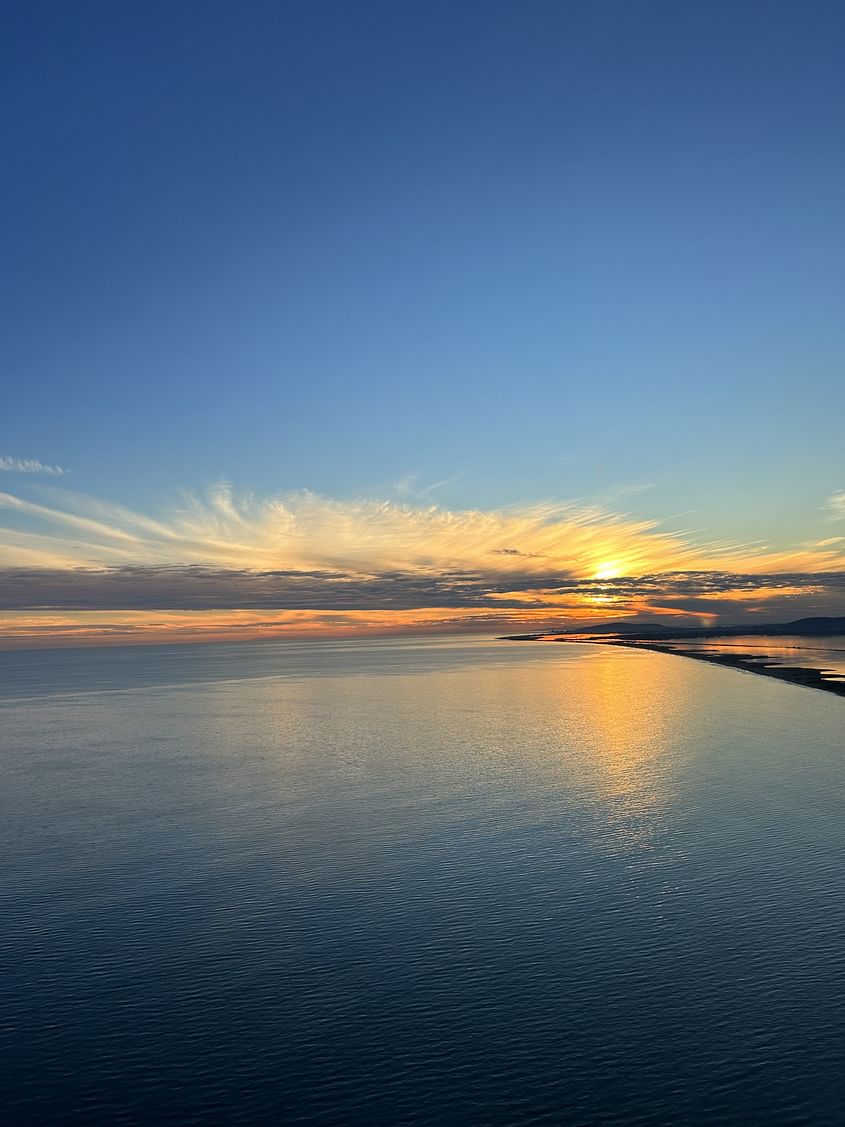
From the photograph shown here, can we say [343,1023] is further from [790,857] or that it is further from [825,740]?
[825,740]

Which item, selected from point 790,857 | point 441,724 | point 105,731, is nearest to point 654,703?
point 441,724

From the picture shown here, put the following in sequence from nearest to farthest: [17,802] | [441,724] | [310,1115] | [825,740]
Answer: [310,1115]
[17,802]
[825,740]
[441,724]

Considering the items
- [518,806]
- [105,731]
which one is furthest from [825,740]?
[105,731]

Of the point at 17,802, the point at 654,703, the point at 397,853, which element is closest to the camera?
the point at 397,853

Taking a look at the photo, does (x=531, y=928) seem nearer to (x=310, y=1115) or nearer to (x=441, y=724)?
(x=310, y=1115)

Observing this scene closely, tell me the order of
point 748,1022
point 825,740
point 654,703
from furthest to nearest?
point 654,703
point 825,740
point 748,1022

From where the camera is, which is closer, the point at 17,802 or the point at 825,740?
the point at 17,802
